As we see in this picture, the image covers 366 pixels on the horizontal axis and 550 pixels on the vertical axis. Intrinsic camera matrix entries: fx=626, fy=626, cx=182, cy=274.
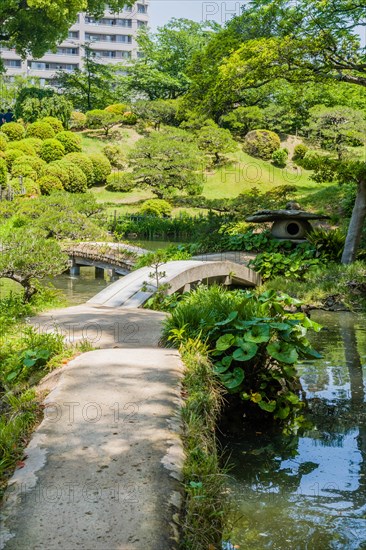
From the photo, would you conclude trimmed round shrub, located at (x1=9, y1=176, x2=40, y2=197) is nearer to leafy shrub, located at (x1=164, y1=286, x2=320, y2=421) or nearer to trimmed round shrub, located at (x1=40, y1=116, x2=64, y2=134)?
trimmed round shrub, located at (x1=40, y1=116, x2=64, y2=134)

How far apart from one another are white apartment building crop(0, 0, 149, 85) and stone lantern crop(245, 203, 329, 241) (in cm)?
5224

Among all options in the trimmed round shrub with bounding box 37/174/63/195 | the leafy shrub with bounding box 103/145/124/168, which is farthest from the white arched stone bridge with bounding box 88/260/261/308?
the leafy shrub with bounding box 103/145/124/168

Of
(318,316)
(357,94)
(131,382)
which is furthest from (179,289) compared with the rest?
(357,94)

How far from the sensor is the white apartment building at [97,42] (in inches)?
2544

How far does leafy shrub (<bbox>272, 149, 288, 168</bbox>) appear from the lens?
35219 millimetres

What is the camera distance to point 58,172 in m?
→ 28.8

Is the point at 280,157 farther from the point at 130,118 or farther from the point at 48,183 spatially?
the point at 48,183

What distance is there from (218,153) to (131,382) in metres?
31.6

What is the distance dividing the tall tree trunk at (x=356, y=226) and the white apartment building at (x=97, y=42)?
5508 centimetres

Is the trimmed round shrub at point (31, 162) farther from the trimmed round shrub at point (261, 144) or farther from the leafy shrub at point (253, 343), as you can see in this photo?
the leafy shrub at point (253, 343)

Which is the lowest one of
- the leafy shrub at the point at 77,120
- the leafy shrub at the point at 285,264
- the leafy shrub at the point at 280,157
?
the leafy shrub at the point at 285,264

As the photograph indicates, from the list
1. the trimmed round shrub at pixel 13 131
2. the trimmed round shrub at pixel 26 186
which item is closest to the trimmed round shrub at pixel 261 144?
the trimmed round shrub at pixel 13 131

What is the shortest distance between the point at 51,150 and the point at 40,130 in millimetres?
2520

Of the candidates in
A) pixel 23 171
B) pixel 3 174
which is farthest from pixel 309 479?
pixel 23 171
